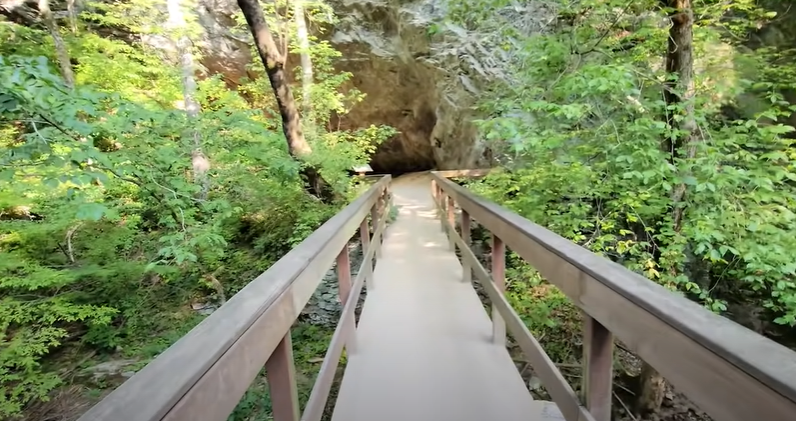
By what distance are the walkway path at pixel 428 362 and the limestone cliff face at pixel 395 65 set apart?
8.03 meters

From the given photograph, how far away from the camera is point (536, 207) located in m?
4.48

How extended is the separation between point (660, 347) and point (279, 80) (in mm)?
5801

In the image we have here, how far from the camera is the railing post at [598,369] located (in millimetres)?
1186

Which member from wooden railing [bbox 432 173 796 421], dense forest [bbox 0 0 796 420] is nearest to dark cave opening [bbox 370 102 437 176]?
dense forest [bbox 0 0 796 420]

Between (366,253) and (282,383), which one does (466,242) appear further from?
(282,383)

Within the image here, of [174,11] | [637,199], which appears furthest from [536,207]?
[174,11]

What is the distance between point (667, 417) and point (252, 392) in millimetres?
4040

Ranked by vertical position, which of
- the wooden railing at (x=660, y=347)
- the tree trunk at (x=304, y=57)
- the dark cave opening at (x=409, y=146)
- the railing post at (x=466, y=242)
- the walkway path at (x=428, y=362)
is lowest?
the walkway path at (x=428, y=362)

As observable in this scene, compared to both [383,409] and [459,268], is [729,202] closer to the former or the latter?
[459,268]

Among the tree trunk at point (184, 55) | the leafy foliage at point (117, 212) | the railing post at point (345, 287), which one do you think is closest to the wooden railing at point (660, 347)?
the railing post at point (345, 287)

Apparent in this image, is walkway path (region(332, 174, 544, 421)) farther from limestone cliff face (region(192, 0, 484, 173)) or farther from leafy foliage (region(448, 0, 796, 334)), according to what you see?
limestone cliff face (region(192, 0, 484, 173))

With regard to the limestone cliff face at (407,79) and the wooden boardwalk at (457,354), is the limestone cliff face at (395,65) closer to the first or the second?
the limestone cliff face at (407,79)

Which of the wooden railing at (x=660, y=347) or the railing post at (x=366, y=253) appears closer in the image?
the wooden railing at (x=660, y=347)

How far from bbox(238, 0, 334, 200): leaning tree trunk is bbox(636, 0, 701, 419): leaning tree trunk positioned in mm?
4512
